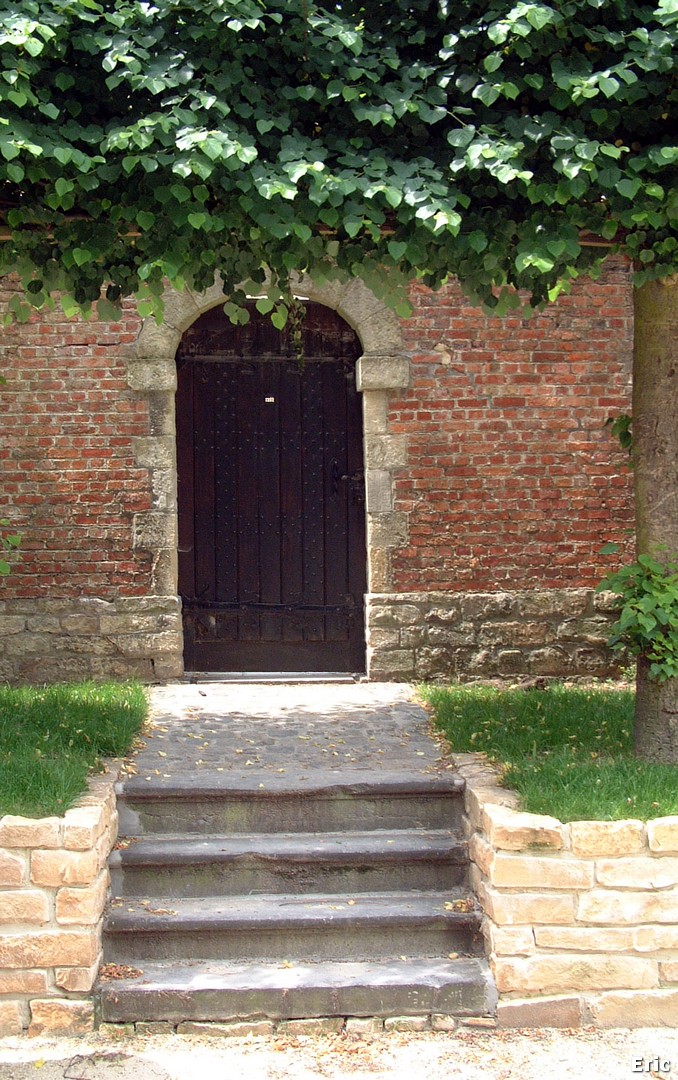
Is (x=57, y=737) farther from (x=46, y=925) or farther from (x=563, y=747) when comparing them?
(x=563, y=747)

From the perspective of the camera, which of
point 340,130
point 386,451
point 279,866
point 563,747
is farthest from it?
point 386,451

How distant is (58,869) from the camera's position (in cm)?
393

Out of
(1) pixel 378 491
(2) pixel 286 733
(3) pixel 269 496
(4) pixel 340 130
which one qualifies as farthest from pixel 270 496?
(4) pixel 340 130

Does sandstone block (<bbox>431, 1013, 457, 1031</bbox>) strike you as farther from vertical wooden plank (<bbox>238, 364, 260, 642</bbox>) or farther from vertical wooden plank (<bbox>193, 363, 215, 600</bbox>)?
vertical wooden plank (<bbox>193, 363, 215, 600</bbox>)

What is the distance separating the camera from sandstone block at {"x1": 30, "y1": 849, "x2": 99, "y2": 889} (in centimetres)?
393

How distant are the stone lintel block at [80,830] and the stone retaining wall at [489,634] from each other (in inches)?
144

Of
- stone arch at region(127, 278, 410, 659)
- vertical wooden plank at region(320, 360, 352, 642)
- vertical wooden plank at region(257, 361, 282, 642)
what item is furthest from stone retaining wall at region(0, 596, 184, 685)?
vertical wooden plank at region(320, 360, 352, 642)

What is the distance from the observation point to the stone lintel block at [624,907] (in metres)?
3.96

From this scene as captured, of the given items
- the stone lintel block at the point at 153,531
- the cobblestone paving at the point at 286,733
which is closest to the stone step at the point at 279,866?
the cobblestone paving at the point at 286,733

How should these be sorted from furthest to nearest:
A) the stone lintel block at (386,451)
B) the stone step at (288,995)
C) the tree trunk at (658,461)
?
the stone lintel block at (386,451), the tree trunk at (658,461), the stone step at (288,995)

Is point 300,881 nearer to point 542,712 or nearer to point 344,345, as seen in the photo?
point 542,712

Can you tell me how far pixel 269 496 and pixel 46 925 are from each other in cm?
438

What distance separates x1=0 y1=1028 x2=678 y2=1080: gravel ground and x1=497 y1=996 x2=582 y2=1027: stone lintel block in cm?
3

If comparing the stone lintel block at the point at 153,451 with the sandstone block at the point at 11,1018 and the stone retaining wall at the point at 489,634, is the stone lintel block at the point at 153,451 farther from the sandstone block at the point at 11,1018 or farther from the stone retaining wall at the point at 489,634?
the sandstone block at the point at 11,1018
